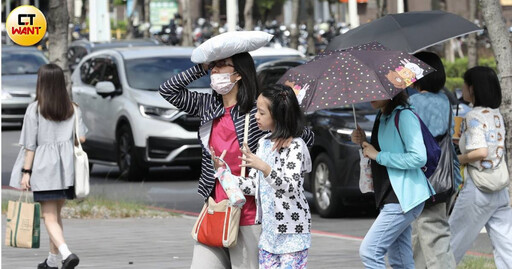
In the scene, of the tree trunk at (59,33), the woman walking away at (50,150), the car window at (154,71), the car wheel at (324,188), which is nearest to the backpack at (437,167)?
the woman walking away at (50,150)

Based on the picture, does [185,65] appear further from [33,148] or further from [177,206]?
[33,148]

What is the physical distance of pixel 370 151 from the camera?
703cm

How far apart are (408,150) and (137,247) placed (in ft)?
14.2

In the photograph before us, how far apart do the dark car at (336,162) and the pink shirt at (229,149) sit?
6.35 meters

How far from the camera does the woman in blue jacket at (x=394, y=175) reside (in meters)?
6.92

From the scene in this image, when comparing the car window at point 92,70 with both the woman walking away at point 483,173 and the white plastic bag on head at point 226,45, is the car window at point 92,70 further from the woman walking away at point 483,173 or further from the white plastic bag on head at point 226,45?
the white plastic bag on head at point 226,45

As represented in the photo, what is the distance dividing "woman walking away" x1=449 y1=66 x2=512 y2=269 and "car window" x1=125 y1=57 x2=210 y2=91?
9202mm

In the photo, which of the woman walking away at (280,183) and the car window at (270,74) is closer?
the woman walking away at (280,183)

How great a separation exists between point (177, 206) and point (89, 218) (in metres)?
1.80

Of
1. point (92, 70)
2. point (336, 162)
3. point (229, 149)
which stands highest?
point (229, 149)

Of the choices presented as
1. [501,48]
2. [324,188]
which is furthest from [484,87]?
[324,188]

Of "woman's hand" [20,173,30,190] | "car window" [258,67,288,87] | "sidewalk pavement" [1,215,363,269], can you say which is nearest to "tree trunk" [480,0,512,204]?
"sidewalk pavement" [1,215,363,269]

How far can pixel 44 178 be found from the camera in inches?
367

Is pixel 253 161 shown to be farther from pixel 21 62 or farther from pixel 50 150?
pixel 21 62
